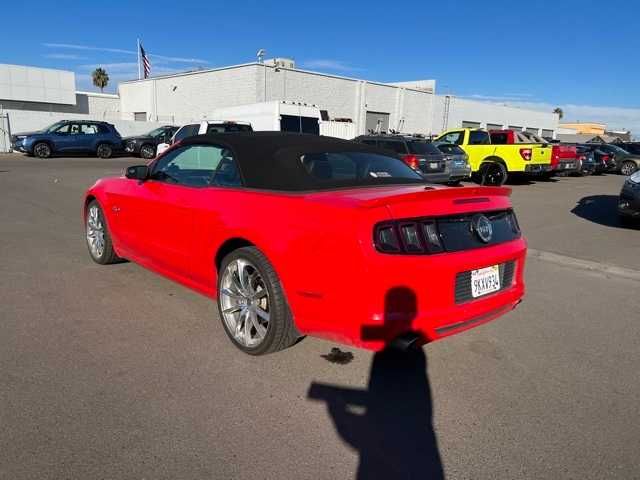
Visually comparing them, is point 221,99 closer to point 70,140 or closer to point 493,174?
point 70,140

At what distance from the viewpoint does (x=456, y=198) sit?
320 centimetres

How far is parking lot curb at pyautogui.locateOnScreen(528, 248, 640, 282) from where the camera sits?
5.96m

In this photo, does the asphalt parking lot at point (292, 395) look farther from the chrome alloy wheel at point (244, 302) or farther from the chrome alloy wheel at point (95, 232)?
the chrome alloy wheel at point (95, 232)

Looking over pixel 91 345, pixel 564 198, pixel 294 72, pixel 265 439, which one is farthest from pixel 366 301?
pixel 294 72

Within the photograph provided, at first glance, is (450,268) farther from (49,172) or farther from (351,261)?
(49,172)

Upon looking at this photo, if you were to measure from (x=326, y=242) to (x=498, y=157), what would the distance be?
48.8 feet

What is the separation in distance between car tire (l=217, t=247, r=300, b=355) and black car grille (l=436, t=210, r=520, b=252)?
1.09 m

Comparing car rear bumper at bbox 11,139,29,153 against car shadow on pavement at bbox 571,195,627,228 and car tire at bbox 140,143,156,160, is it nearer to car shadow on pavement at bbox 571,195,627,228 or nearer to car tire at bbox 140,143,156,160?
car tire at bbox 140,143,156,160

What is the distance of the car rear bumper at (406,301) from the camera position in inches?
111

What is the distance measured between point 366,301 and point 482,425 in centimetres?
95

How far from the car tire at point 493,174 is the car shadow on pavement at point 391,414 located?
14.2m

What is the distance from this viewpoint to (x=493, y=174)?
54.7ft

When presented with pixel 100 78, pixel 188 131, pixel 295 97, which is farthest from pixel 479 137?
pixel 100 78

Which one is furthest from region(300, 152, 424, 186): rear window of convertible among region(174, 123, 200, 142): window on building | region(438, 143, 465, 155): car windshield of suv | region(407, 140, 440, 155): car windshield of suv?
region(174, 123, 200, 142): window on building
